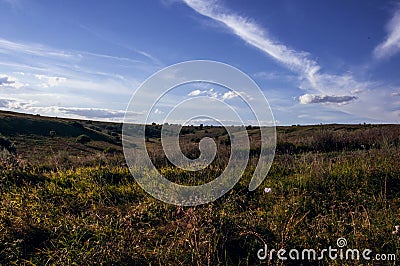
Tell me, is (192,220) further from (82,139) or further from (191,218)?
(82,139)

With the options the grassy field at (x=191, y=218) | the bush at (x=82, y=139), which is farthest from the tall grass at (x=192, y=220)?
the bush at (x=82, y=139)

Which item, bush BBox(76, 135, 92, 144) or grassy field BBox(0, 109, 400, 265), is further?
bush BBox(76, 135, 92, 144)

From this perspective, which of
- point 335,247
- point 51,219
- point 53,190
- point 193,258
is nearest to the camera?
point 193,258

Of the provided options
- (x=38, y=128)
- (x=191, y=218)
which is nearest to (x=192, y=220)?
(x=191, y=218)

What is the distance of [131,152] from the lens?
9.76m

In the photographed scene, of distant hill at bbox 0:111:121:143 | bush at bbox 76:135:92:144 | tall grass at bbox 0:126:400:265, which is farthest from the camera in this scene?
distant hill at bbox 0:111:121:143

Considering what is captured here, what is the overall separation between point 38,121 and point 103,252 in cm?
5419

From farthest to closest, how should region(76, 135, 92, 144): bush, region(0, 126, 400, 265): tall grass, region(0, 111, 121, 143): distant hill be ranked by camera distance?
region(0, 111, 121, 143): distant hill → region(76, 135, 92, 144): bush → region(0, 126, 400, 265): tall grass

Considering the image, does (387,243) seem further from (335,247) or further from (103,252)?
(103,252)

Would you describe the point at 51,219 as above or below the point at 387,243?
below

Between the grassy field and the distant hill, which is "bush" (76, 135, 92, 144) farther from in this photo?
the grassy field

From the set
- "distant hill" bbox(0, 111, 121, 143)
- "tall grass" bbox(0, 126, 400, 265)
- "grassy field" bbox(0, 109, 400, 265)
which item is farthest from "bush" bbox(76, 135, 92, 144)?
"tall grass" bbox(0, 126, 400, 265)

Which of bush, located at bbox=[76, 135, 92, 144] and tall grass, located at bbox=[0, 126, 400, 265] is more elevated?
tall grass, located at bbox=[0, 126, 400, 265]

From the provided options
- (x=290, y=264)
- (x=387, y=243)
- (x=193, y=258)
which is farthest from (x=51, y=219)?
(x=387, y=243)
